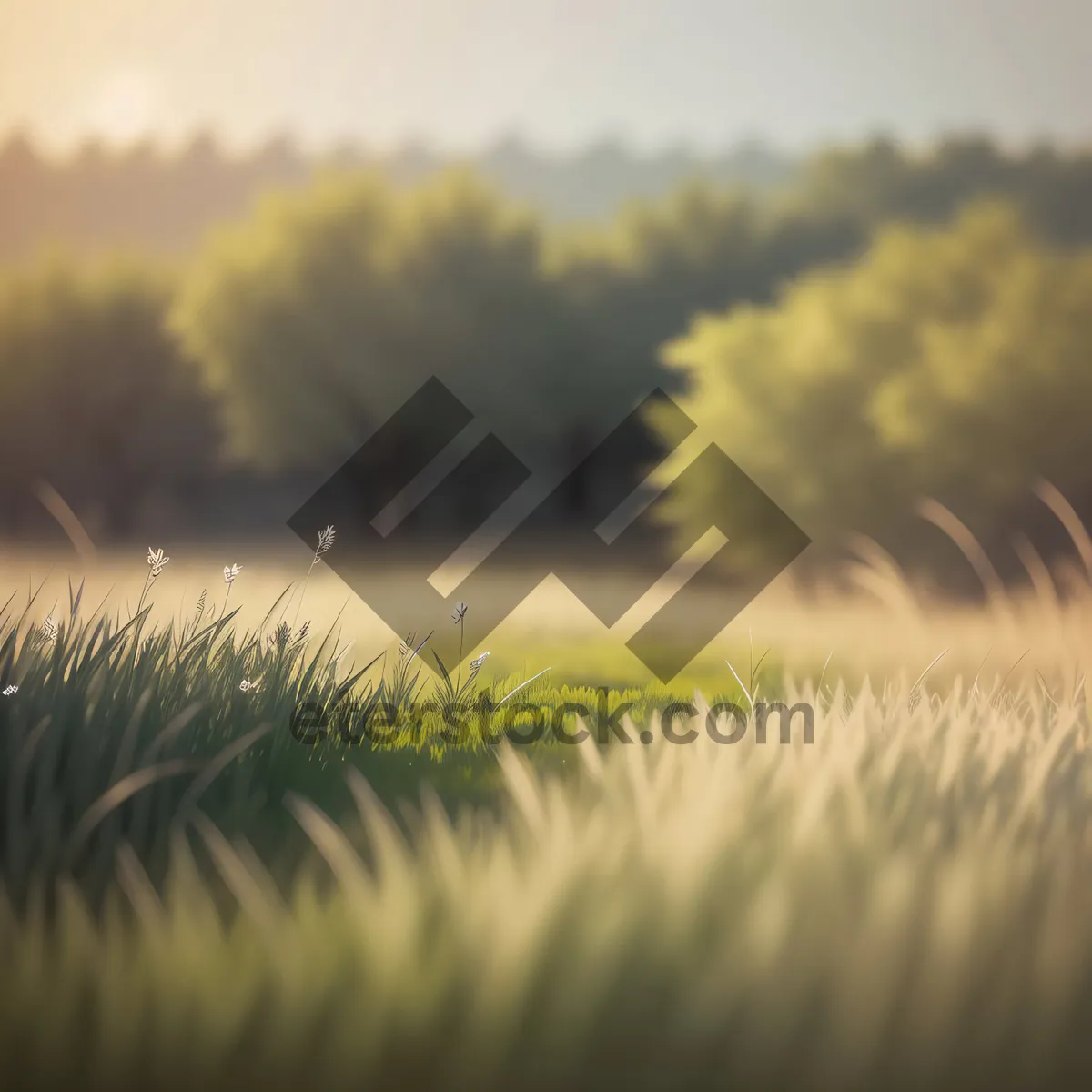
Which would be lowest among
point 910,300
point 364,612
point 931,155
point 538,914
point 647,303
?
point 538,914

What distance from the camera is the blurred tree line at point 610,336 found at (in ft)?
30.4

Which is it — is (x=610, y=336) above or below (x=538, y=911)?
above

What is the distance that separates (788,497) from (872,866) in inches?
325

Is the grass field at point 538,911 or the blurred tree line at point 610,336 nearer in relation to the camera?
the grass field at point 538,911

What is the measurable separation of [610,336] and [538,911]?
13702 mm

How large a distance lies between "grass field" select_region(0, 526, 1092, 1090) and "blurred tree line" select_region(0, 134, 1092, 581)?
16.7ft

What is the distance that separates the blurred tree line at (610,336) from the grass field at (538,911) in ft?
16.7

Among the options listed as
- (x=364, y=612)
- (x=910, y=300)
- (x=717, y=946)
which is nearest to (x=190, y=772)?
(x=717, y=946)

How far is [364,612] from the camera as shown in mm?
6441

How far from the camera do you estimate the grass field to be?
1458mm

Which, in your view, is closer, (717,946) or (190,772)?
(717,946)

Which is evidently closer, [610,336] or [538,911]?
[538,911]

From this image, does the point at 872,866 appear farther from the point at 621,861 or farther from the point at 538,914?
the point at 538,914

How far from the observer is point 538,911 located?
1524 mm
